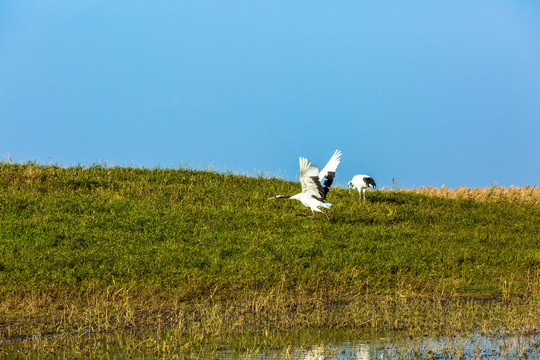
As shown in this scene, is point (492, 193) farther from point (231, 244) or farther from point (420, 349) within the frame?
point (420, 349)

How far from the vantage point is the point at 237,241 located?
16.6 meters

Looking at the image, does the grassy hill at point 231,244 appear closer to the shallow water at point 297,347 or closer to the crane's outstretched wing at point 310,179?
the crane's outstretched wing at point 310,179

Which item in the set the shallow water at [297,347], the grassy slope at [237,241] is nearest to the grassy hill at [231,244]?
the grassy slope at [237,241]

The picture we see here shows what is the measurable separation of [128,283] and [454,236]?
1149 cm

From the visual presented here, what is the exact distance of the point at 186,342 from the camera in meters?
8.60

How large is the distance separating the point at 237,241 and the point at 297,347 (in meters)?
8.39

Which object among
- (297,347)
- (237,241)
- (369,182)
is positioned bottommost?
(297,347)

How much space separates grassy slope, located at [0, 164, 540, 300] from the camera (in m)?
13.5

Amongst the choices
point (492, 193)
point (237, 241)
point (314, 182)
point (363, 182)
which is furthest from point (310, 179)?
point (492, 193)

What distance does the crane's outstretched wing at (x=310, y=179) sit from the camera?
53.3 ft

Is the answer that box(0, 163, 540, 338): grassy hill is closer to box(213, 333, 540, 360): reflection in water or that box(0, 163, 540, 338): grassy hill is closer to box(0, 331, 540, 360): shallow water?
box(0, 331, 540, 360): shallow water

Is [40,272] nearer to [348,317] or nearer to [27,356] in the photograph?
[27,356]

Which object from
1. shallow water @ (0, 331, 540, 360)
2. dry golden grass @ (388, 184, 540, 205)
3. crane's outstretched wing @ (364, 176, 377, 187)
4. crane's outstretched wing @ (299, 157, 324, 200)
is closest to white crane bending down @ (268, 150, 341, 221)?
crane's outstretched wing @ (299, 157, 324, 200)

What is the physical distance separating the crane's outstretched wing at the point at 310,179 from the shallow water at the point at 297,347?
7529mm
